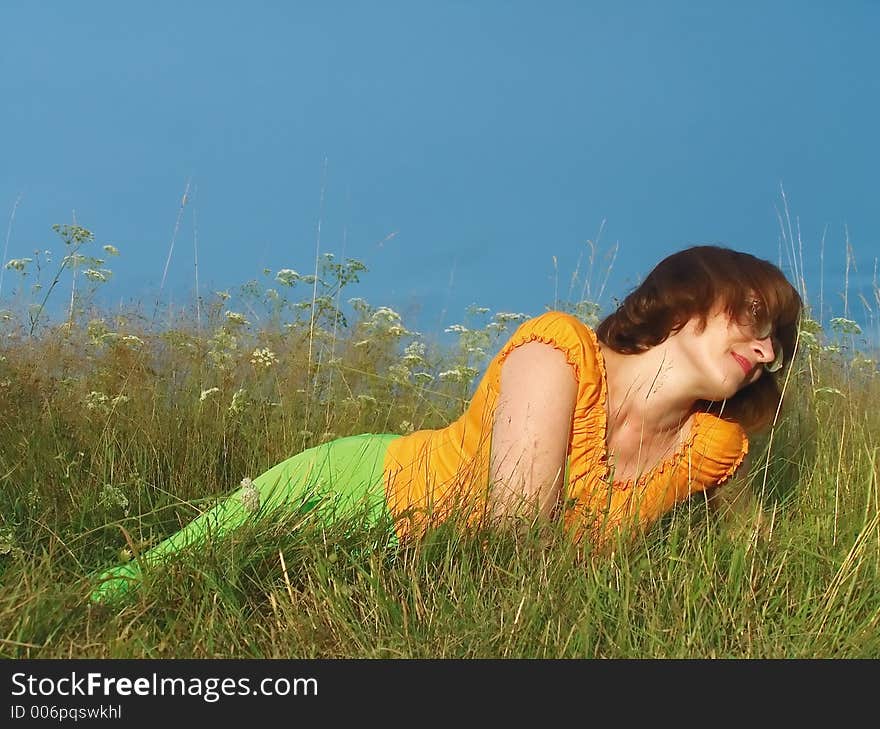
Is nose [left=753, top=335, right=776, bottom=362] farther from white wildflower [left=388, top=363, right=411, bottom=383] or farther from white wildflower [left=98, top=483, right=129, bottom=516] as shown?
white wildflower [left=98, top=483, right=129, bottom=516]

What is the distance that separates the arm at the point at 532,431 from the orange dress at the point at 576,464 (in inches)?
1.7

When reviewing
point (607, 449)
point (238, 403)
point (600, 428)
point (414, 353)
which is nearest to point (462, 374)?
point (414, 353)

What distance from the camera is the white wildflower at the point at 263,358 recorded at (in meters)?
4.79

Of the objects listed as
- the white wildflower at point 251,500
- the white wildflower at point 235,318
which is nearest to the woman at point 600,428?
the white wildflower at point 251,500

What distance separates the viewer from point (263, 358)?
487cm

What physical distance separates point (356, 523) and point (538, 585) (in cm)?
57

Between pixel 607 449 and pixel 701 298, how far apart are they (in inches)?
23.3

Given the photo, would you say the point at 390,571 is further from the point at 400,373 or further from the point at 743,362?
the point at 400,373

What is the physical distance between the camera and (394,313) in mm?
5438

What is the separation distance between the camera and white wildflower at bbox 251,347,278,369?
4.79 m

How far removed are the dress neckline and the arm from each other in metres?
0.14

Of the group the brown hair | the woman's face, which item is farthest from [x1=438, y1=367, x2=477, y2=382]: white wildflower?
the woman's face

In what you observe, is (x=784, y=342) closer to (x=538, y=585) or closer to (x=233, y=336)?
(x=538, y=585)

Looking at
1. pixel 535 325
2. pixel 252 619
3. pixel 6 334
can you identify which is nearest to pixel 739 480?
pixel 535 325
